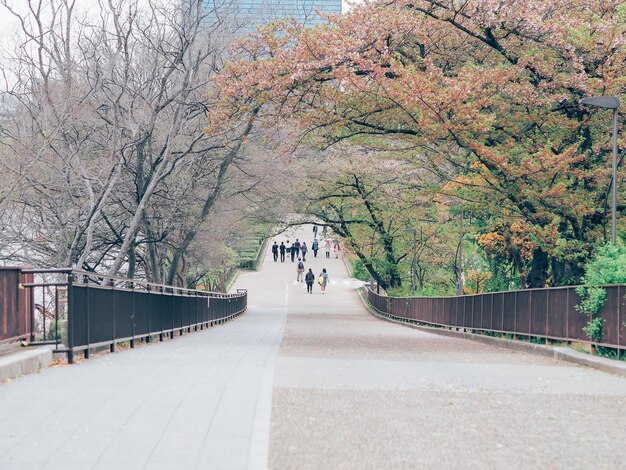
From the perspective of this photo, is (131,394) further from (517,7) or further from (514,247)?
(514,247)

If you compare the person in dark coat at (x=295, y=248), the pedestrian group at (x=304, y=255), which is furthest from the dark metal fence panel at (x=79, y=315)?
the person in dark coat at (x=295, y=248)

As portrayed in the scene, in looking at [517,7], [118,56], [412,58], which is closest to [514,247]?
[412,58]

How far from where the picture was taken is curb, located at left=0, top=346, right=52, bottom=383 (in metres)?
9.58

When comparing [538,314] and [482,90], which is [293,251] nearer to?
[482,90]

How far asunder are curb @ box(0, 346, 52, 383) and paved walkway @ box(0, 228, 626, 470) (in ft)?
0.75

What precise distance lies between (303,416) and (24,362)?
167 inches

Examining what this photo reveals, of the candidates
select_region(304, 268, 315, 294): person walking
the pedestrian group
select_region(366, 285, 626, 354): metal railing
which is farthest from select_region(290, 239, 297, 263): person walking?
select_region(366, 285, 626, 354): metal railing

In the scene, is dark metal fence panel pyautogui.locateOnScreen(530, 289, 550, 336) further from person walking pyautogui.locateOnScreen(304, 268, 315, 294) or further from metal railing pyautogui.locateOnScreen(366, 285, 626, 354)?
person walking pyautogui.locateOnScreen(304, 268, 315, 294)

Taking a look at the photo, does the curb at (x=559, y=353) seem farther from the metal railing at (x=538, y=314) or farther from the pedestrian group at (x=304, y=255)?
the pedestrian group at (x=304, y=255)

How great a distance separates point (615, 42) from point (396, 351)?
26.7 feet

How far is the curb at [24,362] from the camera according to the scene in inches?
377

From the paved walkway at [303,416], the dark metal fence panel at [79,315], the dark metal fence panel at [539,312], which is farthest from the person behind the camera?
the dark metal fence panel at [539,312]

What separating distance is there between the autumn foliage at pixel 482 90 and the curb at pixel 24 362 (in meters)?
9.40

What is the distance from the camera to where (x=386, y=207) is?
45344 millimetres
